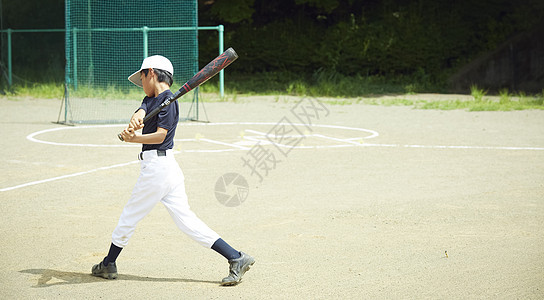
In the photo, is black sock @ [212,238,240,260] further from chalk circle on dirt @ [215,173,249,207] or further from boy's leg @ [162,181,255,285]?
chalk circle on dirt @ [215,173,249,207]

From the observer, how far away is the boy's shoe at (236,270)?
18.3 ft

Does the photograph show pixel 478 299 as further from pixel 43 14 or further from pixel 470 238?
pixel 43 14

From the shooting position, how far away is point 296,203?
28.3 feet

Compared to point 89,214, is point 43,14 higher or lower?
higher

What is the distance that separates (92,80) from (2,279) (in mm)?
18707

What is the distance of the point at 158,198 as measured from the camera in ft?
18.3

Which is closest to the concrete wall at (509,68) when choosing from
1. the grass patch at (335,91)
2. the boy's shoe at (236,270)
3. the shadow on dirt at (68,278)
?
the grass patch at (335,91)

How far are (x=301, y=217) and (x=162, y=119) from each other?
113 inches

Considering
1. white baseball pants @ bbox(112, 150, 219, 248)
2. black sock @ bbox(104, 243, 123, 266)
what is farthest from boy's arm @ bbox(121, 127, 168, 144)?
black sock @ bbox(104, 243, 123, 266)

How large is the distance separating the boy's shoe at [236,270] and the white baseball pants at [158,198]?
0.24 m

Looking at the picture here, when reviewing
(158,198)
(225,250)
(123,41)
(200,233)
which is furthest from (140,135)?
(123,41)

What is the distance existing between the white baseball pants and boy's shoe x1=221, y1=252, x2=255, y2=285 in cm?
24

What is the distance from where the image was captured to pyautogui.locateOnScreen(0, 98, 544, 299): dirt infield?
223 inches

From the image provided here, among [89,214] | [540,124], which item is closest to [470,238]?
[89,214]
